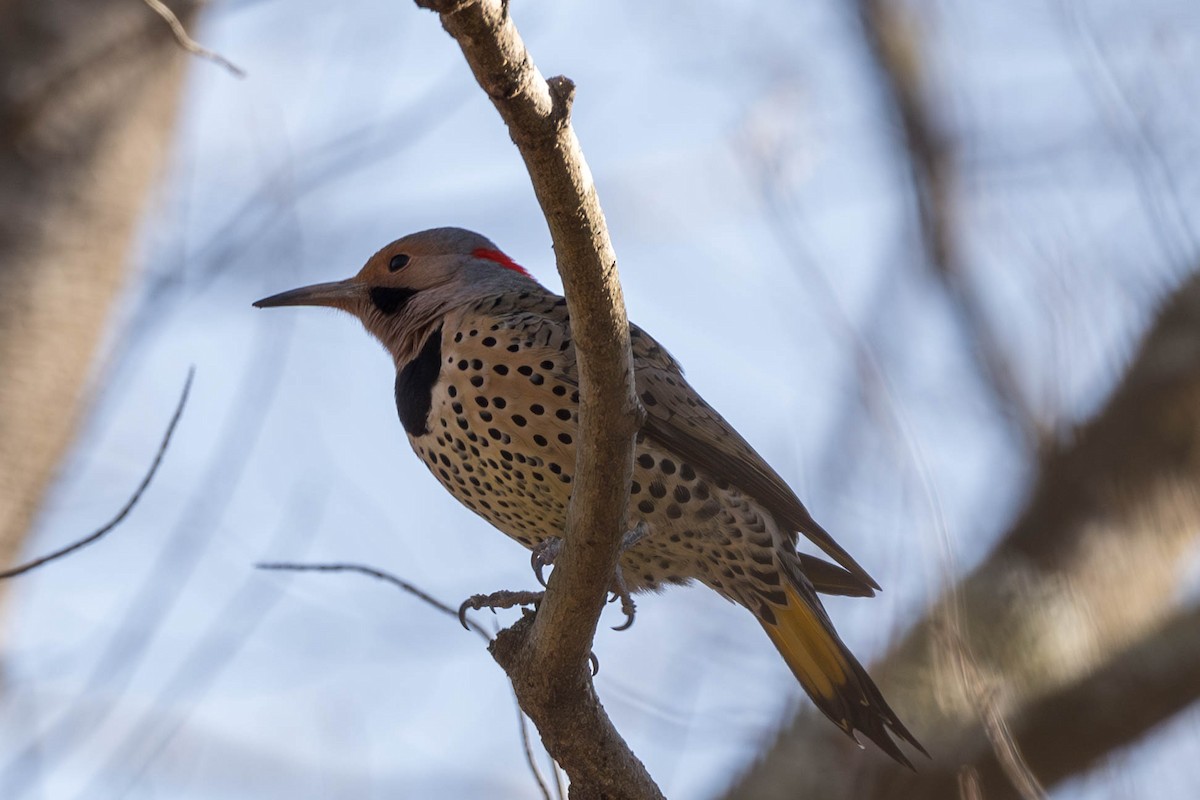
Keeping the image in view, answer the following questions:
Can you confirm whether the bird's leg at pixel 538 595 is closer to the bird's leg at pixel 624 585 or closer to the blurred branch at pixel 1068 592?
the bird's leg at pixel 624 585

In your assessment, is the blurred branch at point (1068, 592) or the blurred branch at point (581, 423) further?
the blurred branch at point (1068, 592)

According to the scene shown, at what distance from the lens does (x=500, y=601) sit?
11.8 ft

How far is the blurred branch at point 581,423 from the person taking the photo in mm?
2258

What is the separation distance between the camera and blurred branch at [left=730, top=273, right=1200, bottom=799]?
488cm

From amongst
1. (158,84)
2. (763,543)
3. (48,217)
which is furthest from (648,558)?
(158,84)

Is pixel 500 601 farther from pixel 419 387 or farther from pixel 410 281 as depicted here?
pixel 410 281

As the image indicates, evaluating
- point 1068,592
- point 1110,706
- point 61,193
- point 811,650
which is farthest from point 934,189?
point 61,193

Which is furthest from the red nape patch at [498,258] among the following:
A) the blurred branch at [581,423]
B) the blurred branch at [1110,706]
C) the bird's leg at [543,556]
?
the blurred branch at [1110,706]

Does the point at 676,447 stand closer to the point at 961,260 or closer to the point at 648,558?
the point at 648,558

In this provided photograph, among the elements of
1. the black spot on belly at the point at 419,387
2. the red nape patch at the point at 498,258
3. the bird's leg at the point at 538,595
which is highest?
the red nape patch at the point at 498,258

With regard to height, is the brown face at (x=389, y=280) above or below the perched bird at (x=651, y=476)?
above

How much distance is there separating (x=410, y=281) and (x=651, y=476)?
1576 millimetres

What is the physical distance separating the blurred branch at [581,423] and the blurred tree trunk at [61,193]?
2.37 m

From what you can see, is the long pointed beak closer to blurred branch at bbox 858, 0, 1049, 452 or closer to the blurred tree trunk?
the blurred tree trunk
